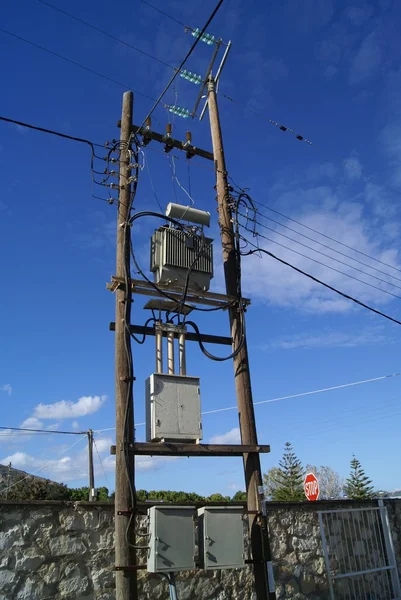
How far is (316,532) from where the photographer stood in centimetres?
827

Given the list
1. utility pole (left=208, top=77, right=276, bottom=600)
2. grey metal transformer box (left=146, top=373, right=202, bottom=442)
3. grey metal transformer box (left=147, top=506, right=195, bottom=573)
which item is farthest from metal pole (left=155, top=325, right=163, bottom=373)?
grey metal transformer box (left=147, top=506, right=195, bottom=573)

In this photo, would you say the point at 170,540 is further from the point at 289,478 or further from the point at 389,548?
the point at 289,478

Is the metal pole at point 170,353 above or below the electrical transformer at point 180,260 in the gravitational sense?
below

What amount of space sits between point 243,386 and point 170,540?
238cm

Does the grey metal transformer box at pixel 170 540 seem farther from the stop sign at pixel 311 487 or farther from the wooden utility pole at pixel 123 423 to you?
the stop sign at pixel 311 487

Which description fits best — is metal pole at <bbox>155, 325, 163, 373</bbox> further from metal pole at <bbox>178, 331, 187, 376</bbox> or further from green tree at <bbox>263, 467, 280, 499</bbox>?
green tree at <bbox>263, 467, 280, 499</bbox>

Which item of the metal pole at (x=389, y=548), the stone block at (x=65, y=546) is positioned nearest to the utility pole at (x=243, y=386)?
the stone block at (x=65, y=546)

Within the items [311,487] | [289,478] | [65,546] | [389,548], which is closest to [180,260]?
[65,546]

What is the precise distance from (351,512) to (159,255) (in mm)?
5429

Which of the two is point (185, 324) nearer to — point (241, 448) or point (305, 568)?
point (241, 448)

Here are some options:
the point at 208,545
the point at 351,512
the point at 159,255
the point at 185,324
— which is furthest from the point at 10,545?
the point at 351,512

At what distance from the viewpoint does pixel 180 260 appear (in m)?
7.78

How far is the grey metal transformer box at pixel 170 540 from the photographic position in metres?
5.63

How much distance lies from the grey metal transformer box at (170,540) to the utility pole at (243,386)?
115 centimetres
